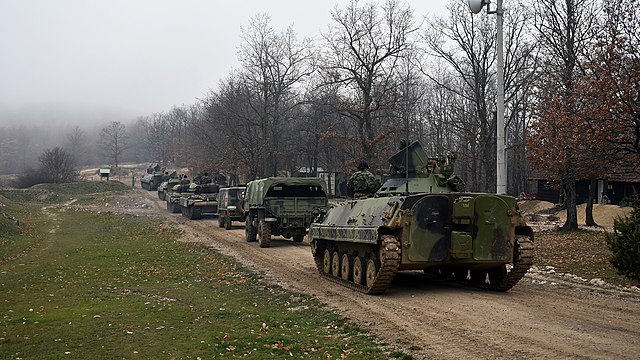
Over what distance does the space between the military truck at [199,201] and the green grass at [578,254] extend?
19613mm

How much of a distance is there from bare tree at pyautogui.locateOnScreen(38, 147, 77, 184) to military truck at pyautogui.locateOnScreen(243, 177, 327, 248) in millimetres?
56554

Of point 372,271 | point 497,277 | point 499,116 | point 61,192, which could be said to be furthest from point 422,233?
point 61,192

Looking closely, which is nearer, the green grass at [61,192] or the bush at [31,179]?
the green grass at [61,192]

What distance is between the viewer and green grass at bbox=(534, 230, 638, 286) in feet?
51.2

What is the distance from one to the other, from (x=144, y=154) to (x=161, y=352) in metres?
132

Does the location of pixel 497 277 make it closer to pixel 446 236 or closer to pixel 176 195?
pixel 446 236

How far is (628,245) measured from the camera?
510 inches

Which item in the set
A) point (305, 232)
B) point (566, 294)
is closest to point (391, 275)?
point (566, 294)

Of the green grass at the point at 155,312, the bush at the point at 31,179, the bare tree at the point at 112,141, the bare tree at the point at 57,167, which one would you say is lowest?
the green grass at the point at 155,312

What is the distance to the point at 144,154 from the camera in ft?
446

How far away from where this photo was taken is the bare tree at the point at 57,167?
75125 mm

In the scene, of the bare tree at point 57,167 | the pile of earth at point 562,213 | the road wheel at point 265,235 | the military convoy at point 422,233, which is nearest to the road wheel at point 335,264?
the military convoy at point 422,233

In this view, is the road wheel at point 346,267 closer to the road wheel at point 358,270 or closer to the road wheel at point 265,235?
the road wheel at point 358,270

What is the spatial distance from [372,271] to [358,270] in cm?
88
